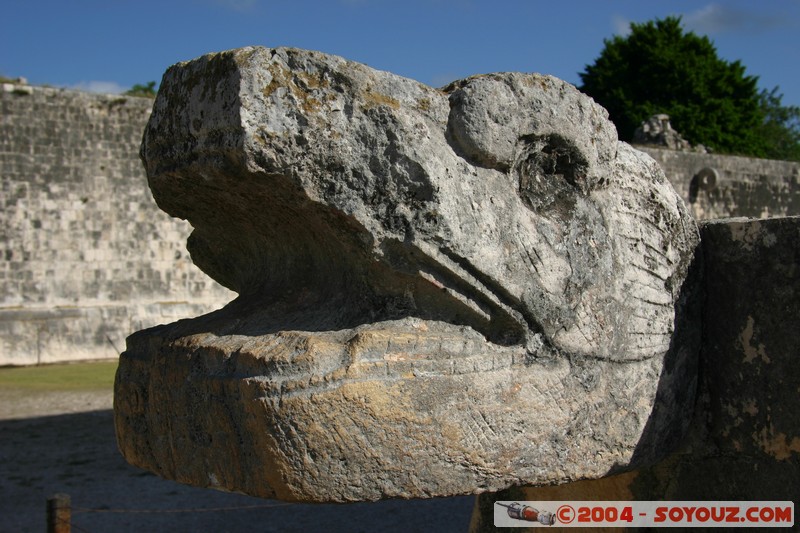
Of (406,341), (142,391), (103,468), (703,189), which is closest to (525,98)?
(406,341)

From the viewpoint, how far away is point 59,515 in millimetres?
3605

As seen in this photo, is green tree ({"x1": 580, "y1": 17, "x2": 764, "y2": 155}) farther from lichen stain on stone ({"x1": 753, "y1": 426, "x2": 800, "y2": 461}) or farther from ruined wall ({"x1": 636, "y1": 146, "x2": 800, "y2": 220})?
lichen stain on stone ({"x1": 753, "y1": 426, "x2": 800, "y2": 461})

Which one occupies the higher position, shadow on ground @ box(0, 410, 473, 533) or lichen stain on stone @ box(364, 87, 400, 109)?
lichen stain on stone @ box(364, 87, 400, 109)

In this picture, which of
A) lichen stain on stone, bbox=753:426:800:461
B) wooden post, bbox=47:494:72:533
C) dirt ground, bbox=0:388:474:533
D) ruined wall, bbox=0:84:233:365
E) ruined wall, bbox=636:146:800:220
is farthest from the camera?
ruined wall, bbox=636:146:800:220

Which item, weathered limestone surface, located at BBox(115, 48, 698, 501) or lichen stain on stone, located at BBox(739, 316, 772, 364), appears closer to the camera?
weathered limestone surface, located at BBox(115, 48, 698, 501)

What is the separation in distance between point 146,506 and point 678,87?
24.5 m

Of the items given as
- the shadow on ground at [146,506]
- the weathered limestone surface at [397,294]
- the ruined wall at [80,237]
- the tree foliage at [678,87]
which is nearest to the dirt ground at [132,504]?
the shadow on ground at [146,506]

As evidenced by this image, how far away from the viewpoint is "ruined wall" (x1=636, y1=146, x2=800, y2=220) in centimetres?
1659

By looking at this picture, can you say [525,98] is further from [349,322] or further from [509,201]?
[349,322]

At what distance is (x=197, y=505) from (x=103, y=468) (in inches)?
46.9

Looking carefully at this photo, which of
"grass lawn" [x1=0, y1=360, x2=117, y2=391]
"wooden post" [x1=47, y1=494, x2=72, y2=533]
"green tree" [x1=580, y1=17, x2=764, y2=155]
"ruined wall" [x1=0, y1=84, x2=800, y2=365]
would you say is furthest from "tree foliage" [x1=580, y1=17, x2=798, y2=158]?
"wooden post" [x1=47, y1=494, x2=72, y2=533]

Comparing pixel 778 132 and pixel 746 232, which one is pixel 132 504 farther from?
pixel 778 132

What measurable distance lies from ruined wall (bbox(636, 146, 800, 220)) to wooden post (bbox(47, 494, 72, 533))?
14.1m

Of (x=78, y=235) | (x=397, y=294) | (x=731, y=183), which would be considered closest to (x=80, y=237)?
(x=78, y=235)
